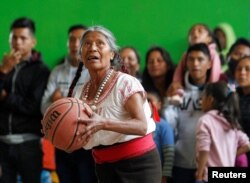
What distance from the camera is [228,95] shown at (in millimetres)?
3869

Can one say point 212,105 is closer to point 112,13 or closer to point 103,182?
point 103,182

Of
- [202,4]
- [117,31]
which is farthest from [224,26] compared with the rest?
[117,31]

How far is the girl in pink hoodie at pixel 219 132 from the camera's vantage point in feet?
12.2

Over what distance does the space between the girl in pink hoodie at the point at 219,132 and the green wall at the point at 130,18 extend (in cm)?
194

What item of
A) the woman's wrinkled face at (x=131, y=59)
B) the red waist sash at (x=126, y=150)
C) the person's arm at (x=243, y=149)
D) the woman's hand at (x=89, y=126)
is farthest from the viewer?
the woman's wrinkled face at (x=131, y=59)

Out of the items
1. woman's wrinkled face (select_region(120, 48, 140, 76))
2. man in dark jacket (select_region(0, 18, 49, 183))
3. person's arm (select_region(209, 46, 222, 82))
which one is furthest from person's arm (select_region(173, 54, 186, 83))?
man in dark jacket (select_region(0, 18, 49, 183))

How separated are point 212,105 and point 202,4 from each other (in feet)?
7.58

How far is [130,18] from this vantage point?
18.6 feet

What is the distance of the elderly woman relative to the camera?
101 inches

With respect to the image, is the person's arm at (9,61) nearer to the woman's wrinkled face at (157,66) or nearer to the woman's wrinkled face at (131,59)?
the woman's wrinkled face at (131,59)

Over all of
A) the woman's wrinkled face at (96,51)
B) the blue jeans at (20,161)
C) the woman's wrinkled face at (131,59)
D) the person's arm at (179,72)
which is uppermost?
the woman's wrinkled face at (96,51)

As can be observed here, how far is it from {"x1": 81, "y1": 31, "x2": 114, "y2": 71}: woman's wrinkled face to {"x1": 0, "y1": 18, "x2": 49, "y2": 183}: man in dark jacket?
4.77 ft

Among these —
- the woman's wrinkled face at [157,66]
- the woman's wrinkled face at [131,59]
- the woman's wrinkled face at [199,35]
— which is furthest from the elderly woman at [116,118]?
the woman's wrinkled face at [199,35]

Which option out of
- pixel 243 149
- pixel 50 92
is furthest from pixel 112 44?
pixel 243 149
